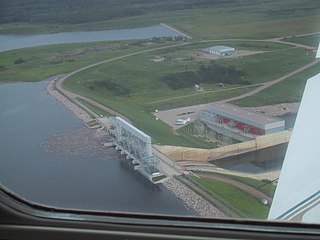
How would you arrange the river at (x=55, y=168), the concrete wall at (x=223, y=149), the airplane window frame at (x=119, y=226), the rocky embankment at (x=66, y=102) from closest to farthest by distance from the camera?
the airplane window frame at (x=119, y=226) → the concrete wall at (x=223, y=149) → the river at (x=55, y=168) → the rocky embankment at (x=66, y=102)

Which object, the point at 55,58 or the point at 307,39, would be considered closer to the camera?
the point at 307,39

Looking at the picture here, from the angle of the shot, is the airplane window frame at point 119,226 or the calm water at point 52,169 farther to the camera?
the calm water at point 52,169

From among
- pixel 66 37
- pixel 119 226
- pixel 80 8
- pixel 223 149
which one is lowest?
pixel 119 226

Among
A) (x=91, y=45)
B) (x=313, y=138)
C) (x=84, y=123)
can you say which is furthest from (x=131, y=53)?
(x=313, y=138)

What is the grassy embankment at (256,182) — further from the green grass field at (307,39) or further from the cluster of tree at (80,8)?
the cluster of tree at (80,8)

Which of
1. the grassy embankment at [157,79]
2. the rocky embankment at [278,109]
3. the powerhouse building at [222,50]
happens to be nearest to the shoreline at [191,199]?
the grassy embankment at [157,79]

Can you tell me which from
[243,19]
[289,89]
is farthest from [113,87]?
[289,89]

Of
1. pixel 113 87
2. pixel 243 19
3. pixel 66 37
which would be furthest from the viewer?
pixel 66 37

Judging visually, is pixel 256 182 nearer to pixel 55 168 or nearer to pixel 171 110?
pixel 171 110

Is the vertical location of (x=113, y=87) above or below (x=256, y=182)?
above
